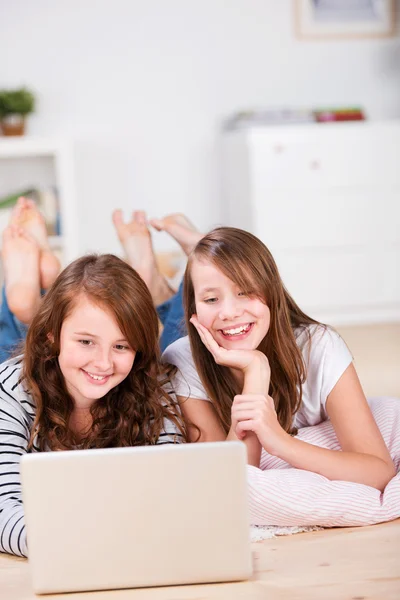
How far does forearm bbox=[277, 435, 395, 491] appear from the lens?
1.74 meters

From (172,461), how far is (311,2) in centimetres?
415

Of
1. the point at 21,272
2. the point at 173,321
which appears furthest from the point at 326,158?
the point at 21,272

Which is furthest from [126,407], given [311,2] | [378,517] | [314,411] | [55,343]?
[311,2]

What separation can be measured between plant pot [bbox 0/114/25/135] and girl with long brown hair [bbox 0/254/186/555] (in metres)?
2.90

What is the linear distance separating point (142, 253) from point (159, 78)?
2.40 metres

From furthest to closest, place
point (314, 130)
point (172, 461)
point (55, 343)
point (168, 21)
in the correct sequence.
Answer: point (168, 21), point (314, 130), point (55, 343), point (172, 461)

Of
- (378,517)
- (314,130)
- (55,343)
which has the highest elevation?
(314,130)

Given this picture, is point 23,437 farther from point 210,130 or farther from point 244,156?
point 210,130

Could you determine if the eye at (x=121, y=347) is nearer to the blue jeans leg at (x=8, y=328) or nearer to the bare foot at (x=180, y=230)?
the blue jeans leg at (x=8, y=328)

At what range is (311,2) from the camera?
197 inches

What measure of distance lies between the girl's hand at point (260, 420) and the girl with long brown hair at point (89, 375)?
0.63 ft

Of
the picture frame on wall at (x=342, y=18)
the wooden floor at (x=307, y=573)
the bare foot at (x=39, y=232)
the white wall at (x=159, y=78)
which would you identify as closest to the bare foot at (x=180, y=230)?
the bare foot at (x=39, y=232)

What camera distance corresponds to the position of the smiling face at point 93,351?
5.84ft

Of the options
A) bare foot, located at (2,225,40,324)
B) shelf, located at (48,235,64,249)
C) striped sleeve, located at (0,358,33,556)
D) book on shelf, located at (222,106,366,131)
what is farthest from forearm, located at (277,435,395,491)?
book on shelf, located at (222,106,366,131)
